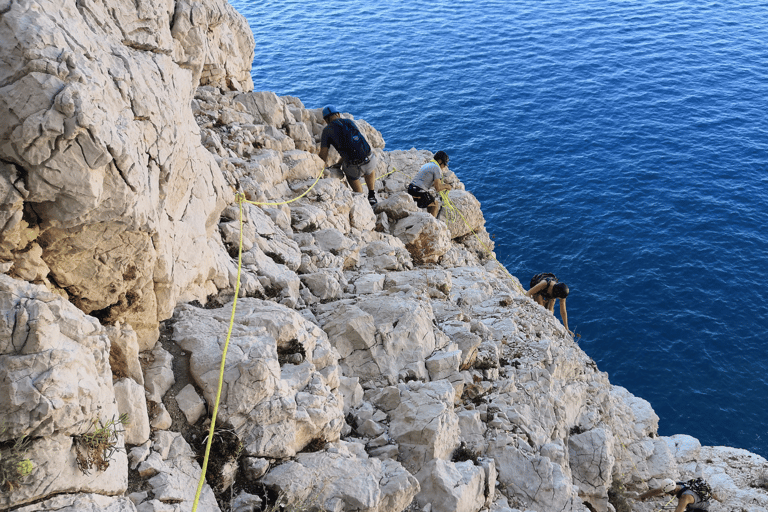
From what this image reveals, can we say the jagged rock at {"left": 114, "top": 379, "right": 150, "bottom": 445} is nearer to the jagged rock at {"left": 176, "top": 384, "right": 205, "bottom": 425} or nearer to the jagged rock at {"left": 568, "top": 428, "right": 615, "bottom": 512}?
the jagged rock at {"left": 176, "top": 384, "right": 205, "bottom": 425}

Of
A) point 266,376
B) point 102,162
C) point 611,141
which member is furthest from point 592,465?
point 611,141

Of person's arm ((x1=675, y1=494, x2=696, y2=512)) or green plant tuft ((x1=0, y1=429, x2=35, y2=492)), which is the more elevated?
green plant tuft ((x1=0, y1=429, x2=35, y2=492))

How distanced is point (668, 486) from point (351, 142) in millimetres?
11179

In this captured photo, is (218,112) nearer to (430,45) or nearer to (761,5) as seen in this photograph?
(430,45)

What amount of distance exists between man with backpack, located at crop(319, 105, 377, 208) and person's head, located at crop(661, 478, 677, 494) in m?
9.92

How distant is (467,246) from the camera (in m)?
18.5

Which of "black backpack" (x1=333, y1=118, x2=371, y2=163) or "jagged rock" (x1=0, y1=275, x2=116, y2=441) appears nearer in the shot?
"jagged rock" (x1=0, y1=275, x2=116, y2=441)

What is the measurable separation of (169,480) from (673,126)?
34.9m

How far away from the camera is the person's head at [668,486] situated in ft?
39.8

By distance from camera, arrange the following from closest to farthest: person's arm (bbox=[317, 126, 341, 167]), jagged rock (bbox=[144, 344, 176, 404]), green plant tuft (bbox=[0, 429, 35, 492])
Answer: green plant tuft (bbox=[0, 429, 35, 492]) < jagged rock (bbox=[144, 344, 176, 404]) < person's arm (bbox=[317, 126, 341, 167])

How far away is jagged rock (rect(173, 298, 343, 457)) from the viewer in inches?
273

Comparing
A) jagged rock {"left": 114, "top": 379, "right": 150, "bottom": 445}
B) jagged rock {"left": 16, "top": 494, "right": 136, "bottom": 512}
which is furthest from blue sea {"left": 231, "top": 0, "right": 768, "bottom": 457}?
jagged rock {"left": 16, "top": 494, "right": 136, "bottom": 512}

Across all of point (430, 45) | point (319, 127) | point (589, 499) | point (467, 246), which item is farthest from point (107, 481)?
point (430, 45)

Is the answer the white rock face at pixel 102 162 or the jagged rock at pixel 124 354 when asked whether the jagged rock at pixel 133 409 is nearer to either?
the jagged rock at pixel 124 354
